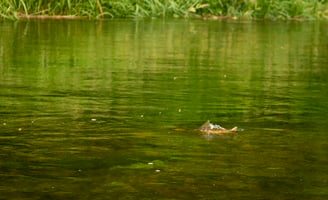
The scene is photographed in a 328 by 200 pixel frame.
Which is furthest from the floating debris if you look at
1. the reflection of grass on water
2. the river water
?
the reflection of grass on water

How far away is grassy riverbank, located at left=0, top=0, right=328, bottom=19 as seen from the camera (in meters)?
21.0

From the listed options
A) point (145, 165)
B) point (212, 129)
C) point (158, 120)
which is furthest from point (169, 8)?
point (145, 165)

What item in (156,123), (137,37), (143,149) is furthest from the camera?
(137,37)

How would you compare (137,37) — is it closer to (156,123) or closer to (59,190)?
(156,123)

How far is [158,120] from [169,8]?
1615 centimetres

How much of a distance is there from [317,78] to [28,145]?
5488 millimetres

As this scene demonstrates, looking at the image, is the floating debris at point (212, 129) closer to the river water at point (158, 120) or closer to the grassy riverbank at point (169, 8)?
the river water at point (158, 120)

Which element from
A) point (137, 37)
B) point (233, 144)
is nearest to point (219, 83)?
point (233, 144)

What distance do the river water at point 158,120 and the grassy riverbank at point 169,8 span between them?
529 centimetres

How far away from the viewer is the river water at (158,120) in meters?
5.31

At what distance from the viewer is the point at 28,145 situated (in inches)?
249

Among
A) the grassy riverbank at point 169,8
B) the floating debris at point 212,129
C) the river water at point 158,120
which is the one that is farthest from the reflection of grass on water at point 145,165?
the grassy riverbank at point 169,8

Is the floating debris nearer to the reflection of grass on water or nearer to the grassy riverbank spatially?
the reflection of grass on water

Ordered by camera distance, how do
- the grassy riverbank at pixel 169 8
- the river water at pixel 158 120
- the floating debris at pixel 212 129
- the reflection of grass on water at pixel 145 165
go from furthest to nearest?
the grassy riverbank at pixel 169 8, the floating debris at pixel 212 129, the reflection of grass on water at pixel 145 165, the river water at pixel 158 120
